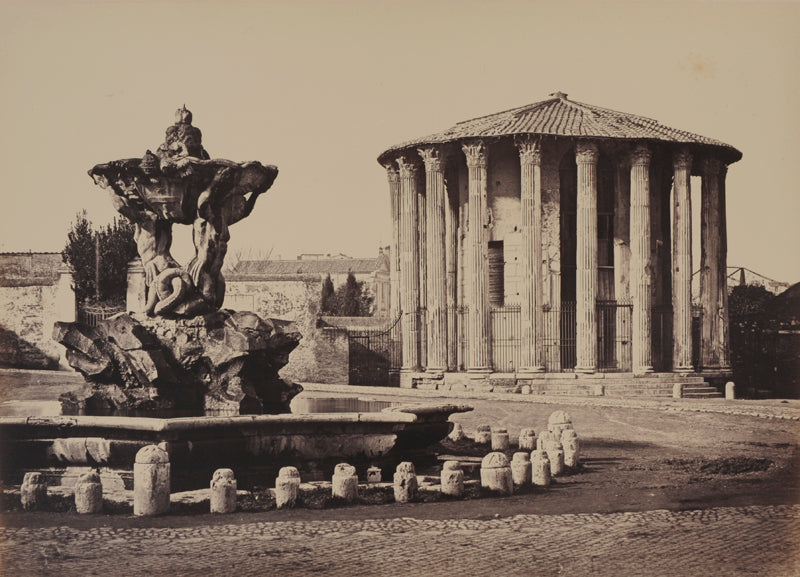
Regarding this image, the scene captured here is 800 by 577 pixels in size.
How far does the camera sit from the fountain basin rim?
10977 mm

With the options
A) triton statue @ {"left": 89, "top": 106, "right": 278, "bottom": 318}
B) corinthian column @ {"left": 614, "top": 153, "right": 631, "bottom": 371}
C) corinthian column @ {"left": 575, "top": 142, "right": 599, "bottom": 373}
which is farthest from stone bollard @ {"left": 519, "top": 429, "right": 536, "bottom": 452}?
corinthian column @ {"left": 614, "top": 153, "right": 631, "bottom": 371}

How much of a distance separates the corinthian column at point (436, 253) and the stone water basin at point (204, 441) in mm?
19959

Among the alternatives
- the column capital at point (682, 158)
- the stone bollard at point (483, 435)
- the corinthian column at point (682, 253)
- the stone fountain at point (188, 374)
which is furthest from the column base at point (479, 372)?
the stone fountain at point (188, 374)

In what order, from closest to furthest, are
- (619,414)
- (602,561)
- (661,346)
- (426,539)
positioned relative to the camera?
(602,561) < (426,539) < (619,414) < (661,346)

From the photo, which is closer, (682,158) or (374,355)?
(682,158)

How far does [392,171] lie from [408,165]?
1.52 m

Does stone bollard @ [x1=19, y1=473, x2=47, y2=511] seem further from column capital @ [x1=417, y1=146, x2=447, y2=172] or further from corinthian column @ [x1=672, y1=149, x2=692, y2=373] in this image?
corinthian column @ [x1=672, y1=149, x2=692, y2=373]

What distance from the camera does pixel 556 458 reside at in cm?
1329

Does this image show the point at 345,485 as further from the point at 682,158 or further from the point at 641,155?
the point at 682,158

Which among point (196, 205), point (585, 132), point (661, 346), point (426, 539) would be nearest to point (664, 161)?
point (585, 132)

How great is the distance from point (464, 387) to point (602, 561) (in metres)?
23.0

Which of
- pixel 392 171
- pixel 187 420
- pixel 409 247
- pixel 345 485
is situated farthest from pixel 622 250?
pixel 187 420

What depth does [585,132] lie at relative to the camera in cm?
3173

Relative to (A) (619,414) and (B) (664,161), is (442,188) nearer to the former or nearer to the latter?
(B) (664,161)
